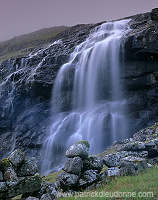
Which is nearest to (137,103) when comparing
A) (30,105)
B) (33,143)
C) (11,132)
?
(33,143)

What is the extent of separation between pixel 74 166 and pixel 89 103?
29941mm

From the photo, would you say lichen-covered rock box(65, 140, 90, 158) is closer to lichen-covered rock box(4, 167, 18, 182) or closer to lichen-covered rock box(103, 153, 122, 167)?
lichen-covered rock box(103, 153, 122, 167)

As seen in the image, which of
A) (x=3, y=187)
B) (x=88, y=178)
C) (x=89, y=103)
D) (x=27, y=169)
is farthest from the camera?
(x=89, y=103)

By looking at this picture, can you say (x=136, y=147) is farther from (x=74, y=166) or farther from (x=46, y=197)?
(x=46, y=197)

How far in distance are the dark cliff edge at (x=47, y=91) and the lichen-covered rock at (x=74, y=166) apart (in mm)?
23752

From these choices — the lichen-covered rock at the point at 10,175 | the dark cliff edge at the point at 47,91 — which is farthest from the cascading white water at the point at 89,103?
the lichen-covered rock at the point at 10,175

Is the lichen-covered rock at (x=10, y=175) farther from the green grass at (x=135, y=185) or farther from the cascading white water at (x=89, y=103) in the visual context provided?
the cascading white water at (x=89, y=103)

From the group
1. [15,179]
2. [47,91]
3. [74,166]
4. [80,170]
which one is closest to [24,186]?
[15,179]

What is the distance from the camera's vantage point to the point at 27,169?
1322 cm

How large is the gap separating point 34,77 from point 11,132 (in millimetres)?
15636

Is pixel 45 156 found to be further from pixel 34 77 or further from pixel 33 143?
pixel 34 77

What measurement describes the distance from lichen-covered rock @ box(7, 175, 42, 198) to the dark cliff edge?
25948mm

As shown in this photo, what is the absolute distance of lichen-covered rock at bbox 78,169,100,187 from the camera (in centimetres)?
1337

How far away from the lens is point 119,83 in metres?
41.2
